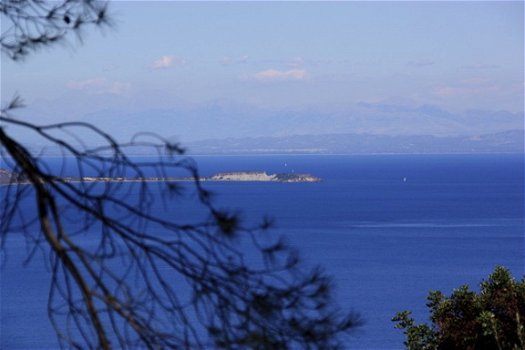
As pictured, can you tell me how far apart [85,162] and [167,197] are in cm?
35

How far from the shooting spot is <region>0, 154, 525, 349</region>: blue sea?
34.3 m

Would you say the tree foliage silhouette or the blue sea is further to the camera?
the blue sea

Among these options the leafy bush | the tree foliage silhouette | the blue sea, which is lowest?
the blue sea

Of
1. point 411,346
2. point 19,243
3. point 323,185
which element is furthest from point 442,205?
point 411,346

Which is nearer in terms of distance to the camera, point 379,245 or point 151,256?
point 151,256

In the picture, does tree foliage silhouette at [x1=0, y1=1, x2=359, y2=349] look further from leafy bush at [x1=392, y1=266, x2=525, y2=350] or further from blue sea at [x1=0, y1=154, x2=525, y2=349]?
leafy bush at [x1=392, y1=266, x2=525, y2=350]

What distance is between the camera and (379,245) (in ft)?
176

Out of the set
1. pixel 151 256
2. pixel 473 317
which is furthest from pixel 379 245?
pixel 151 256

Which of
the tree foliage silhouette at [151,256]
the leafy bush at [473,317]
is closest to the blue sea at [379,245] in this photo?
the tree foliage silhouette at [151,256]

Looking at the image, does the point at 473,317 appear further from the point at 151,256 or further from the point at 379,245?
the point at 379,245

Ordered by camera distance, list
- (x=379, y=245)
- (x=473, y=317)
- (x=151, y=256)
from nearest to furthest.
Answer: (x=151, y=256) < (x=473, y=317) < (x=379, y=245)

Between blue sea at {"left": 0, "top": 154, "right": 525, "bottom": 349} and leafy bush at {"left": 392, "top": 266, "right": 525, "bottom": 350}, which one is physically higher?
leafy bush at {"left": 392, "top": 266, "right": 525, "bottom": 350}

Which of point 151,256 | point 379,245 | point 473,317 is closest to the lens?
point 151,256

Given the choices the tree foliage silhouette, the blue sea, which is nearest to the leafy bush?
the blue sea
